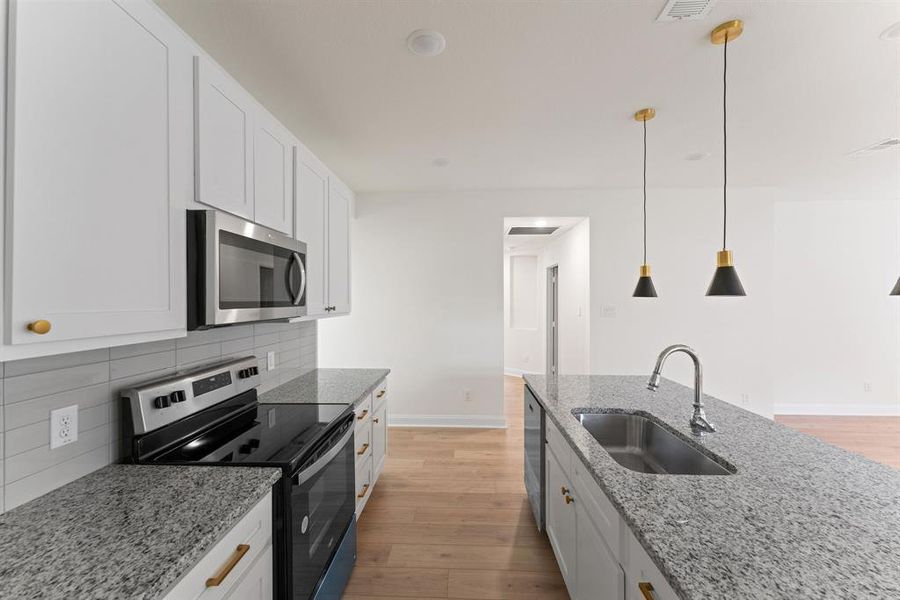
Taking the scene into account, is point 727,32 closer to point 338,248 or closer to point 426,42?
point 426,42

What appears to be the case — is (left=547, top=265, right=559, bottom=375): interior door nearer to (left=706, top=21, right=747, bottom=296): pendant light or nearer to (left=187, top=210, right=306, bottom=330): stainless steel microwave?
(left=706, top=21, right=747, bottom=296): pendant light

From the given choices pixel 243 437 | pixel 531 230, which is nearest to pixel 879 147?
pixel 531 230

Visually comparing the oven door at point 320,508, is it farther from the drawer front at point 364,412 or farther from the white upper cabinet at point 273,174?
the white upper cabinet at point 273,174

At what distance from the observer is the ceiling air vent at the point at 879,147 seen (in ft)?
9.70

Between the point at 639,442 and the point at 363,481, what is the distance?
1.58 m

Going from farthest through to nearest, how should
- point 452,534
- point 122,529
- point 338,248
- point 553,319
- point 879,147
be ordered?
1. point 553,319
2. point 879,147
3. point 338,248
4. point 452,534
5. point 122,529

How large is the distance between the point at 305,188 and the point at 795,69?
8.87ft

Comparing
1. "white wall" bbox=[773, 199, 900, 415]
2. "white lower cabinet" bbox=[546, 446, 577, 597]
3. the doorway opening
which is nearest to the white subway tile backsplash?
"white lower cabinet" bbox=[546, 446, 577, 597]

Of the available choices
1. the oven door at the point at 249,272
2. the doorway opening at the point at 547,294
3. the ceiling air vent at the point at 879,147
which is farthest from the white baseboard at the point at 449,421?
the ceiling air vent at the point at 879,147

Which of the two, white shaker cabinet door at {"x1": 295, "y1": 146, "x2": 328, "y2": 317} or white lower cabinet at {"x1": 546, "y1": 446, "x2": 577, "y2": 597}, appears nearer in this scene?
Result: white lower cabinet at {"x1": 546, "y1": 446, "x2": 577, "y2": 597}

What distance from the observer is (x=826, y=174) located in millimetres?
3758

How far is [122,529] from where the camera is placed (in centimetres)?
93

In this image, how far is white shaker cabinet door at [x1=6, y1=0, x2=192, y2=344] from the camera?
0.79 metres

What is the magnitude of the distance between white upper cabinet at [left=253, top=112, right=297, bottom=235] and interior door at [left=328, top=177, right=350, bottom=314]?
58 centimetres
